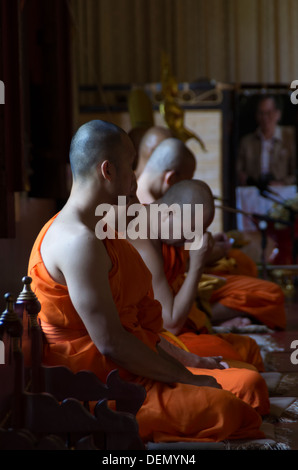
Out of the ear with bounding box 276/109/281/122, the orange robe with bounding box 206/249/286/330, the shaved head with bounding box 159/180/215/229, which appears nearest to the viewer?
the shaved head with bounding box 159/180/215/229

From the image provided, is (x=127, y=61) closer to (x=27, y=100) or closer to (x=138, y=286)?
(x=27, y=100)

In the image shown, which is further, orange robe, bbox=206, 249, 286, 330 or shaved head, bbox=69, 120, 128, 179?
orange robe, bbox=206, 249, 286, 330

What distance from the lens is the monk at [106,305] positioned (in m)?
1.68

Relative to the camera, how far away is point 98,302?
166 centimetres

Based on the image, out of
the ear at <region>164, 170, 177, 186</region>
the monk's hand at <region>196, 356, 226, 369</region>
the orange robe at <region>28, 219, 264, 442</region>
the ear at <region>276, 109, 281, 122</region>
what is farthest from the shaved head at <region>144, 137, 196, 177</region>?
the ear at <region>276, 109, 281, 122</region>

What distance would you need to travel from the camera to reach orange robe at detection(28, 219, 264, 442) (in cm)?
175

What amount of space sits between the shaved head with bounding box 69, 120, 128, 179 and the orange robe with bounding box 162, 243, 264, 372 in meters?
1.00

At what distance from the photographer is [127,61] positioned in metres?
8.33

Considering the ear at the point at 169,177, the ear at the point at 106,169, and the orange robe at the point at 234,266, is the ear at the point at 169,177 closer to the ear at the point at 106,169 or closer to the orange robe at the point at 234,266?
the orange robe at the point at 234,266

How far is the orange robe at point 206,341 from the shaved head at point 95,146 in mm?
996

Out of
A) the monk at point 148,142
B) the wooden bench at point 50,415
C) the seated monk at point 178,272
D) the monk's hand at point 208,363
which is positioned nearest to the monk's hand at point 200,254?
the seated monk at point 178,272

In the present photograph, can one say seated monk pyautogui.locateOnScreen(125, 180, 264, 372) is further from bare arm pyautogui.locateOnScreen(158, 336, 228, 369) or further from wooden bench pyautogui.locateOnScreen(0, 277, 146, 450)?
wooden bench pyautogui.locateOnScreen(0, 277, 146, 450)

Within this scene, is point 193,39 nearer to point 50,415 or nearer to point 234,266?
point 234,266
